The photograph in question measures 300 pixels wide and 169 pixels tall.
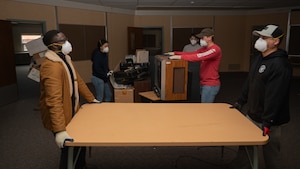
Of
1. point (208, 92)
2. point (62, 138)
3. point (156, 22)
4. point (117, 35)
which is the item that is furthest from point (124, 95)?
point (156, 22)

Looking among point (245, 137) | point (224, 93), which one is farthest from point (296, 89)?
point (245, 137)

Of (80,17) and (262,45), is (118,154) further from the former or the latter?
(80,17)

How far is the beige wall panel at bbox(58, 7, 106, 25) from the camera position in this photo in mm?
6391

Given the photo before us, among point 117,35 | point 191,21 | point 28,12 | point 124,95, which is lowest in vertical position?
point 124,95

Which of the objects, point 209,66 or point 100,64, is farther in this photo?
point 100,64

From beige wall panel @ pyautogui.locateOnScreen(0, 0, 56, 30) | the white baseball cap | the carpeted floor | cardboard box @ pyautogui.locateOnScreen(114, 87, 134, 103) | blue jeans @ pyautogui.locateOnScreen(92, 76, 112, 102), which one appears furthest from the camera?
beige wall panel @ pyautogui.locateOnScreen(0, 0, 56, 30)

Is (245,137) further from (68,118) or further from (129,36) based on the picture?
(129,36)

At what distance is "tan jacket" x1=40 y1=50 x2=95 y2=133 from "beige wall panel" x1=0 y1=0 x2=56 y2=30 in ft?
13.4

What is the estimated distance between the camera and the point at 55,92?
1764 millimetres

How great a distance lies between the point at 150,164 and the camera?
2.76m

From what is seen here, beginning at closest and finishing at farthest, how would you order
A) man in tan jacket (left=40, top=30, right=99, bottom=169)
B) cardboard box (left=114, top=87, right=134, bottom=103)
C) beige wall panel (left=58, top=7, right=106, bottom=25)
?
1. man in tan jacket (left=40, top=30, right=99, bottom=169)
2. cardboard box (left=114, top=87, right=134, bottom=103)
3. beige wall panel (left=58, top=7, right=106, bottom=25)

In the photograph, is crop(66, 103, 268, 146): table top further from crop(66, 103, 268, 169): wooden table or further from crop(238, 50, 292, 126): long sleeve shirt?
crop(238, 50, 292, 126): long sleeve shirt

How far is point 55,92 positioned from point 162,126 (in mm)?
814

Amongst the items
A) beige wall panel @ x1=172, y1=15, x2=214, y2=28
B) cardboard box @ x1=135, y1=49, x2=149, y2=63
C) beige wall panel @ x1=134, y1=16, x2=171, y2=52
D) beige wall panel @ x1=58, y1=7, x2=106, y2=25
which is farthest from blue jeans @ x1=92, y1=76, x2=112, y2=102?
beige wall panel @ x1=172, y1=15, x2=214, y2=28
